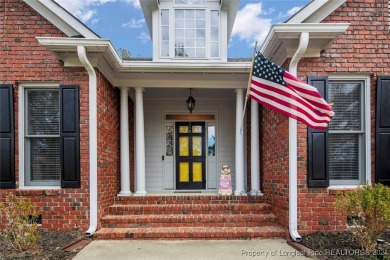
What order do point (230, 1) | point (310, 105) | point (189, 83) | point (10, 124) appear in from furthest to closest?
point (230, 1)
point (189, 83)
point (10, 124)
point (310, 105)

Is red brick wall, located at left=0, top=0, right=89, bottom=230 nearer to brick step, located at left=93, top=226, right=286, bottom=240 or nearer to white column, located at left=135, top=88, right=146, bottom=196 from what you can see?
brick step, located at left=93, top=226, right=286, bottom=240

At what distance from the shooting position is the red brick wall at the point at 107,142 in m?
5.07

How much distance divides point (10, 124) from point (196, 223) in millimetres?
3611

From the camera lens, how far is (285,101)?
411cm

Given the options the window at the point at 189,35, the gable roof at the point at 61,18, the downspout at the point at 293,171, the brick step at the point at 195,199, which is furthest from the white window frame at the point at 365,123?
the gable roof at the point at 61,18

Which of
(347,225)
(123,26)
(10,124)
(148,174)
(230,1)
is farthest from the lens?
(123,26)

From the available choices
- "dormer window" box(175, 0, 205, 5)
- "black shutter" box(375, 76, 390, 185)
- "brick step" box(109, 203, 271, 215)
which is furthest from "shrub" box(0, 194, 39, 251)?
"black shutter" box(375, 76, 390, 185)

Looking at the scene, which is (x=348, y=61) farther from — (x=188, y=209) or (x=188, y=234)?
(x=188, y=234)

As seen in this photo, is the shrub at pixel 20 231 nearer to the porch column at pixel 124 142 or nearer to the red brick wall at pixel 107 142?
the red brick wall at pixel 107 142

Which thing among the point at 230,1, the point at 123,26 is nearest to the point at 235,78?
the point at 230,1

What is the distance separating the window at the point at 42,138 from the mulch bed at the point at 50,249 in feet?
3.10

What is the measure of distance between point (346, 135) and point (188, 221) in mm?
3080

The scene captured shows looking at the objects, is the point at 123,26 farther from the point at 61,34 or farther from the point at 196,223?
the point at 196,223

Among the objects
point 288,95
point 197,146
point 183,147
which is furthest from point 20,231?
point 197,146
